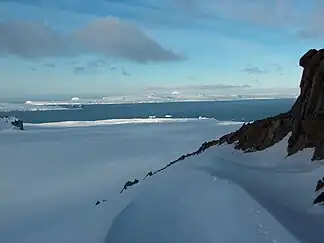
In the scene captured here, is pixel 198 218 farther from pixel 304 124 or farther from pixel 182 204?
pixel 304 124

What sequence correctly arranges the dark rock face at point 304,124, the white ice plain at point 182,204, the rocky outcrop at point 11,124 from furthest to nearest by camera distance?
the rocky outcrop at point 11,124
the dark rock face at point 304,124
the white ice plain at point 182,204

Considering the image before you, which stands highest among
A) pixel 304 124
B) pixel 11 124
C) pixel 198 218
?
pixel 304 124

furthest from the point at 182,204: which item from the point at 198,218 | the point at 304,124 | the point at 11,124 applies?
the point at 11,124

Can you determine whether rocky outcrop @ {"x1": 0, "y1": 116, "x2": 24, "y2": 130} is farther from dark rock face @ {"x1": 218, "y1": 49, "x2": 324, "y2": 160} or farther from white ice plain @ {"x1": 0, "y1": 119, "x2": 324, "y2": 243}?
dark rock face @ {"x1": 218, "y1": 49, "x2": 324, "y2": 160}

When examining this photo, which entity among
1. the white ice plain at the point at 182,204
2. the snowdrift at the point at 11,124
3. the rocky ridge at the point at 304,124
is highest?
the rocky ridge at the point at 304,124

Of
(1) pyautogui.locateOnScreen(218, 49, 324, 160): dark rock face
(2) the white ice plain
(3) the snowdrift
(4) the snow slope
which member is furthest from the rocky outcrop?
(4) the snow slope

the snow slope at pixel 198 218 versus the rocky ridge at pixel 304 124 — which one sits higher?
the rocky ridge at pixel 304 124

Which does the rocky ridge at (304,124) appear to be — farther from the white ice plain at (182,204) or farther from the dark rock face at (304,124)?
the white ice plain at (182,204)

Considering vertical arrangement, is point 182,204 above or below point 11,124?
above

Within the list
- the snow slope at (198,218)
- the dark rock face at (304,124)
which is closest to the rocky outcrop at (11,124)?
the dark rock face at (304,124)
